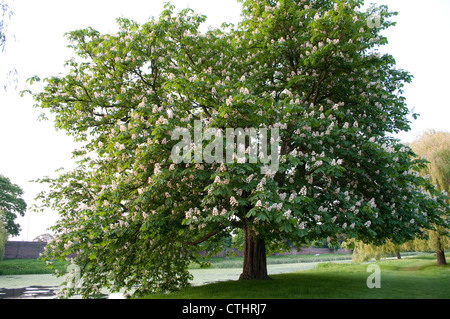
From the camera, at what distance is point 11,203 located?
54.4 meters

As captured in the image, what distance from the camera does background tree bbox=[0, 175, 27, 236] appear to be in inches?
2085

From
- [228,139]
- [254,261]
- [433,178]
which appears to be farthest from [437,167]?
[228,139]

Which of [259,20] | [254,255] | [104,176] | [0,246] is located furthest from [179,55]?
[0,246]

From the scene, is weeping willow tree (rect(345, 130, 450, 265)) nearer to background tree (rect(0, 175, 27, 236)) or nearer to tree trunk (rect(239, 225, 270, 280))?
tree trunk (rect(239, 225, 270, 280))

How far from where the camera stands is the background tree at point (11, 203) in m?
53.0

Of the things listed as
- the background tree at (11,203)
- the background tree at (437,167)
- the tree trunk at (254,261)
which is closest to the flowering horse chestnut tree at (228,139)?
the tree trunk at (254,261)

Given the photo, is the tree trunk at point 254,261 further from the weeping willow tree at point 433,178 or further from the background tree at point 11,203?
the background tree at point 11,203

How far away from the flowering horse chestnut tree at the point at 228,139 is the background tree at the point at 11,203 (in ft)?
154

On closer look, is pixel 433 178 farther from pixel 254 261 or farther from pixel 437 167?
pixel 254 261

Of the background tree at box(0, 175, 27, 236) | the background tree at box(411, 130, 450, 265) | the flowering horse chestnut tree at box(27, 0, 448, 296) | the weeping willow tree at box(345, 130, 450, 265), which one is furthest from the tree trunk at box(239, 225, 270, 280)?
the background tree at box(0, 175, 27, 236)

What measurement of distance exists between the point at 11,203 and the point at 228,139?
192ft

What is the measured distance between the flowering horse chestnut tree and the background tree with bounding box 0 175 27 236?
4682cm

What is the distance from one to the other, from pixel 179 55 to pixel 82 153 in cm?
705
